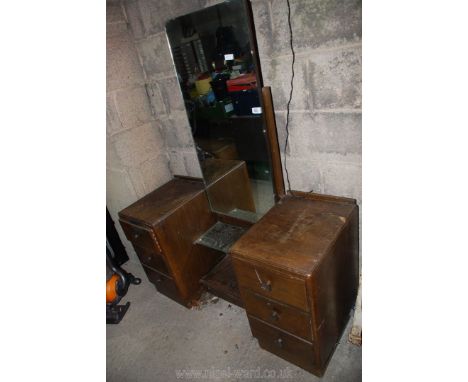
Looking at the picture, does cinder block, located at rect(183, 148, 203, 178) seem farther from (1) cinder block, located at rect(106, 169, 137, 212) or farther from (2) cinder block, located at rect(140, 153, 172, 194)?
(1) cinder block, located at rect(106, 169, 137, 212)

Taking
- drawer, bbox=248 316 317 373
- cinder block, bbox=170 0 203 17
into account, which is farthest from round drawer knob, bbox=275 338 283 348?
cinder block, bbox=170 0 203 17

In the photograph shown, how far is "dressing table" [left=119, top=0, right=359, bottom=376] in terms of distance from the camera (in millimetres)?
1200

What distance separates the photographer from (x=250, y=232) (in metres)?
1.34

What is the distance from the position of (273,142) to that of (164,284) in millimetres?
1218

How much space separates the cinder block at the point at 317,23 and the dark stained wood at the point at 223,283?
136cm

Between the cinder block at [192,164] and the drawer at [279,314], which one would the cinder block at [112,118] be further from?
the drawer at [279,314]

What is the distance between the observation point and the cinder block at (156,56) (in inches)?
66.1

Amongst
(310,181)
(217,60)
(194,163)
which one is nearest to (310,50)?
(217,60)

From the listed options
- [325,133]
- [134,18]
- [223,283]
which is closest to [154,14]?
[134,18]

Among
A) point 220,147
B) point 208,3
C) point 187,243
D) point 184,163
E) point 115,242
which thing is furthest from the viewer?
point 115,242

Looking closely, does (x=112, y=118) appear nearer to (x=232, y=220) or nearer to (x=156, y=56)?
(x=156, y=56)
